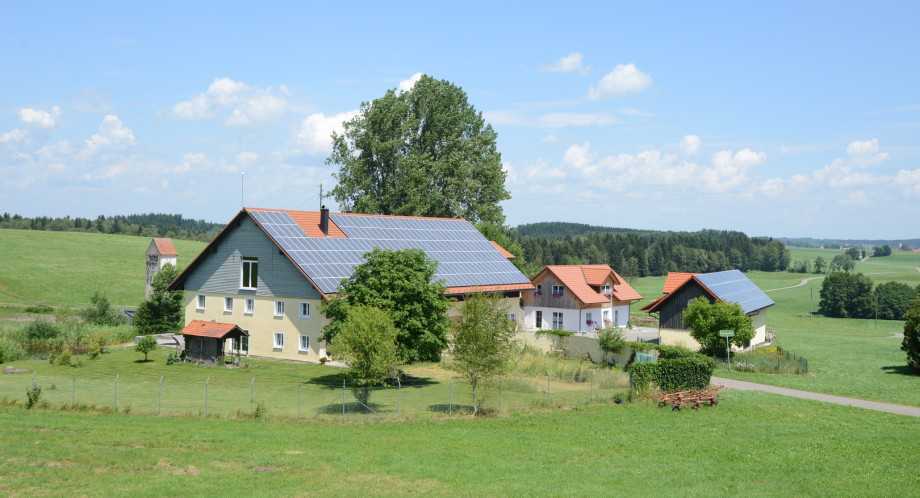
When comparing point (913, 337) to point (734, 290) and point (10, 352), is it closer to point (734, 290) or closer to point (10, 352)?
point (734, 290)

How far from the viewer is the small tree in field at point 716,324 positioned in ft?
162

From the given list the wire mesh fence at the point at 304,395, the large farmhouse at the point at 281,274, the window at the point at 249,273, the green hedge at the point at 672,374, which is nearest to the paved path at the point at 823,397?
the green hedge at the point at 672,374

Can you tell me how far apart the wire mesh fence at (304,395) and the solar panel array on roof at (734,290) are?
2090 cm

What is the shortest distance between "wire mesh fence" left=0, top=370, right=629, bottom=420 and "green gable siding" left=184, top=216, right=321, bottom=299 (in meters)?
9.35

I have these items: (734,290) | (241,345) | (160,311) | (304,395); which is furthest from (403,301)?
(734,290)

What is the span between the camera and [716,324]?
49375mm

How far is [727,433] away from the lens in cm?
2638

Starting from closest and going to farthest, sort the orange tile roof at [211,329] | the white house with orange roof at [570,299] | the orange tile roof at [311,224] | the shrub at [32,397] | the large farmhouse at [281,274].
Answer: the shrub at [32,397] < the orange tile roof at [211,329] < the large farmhouse at [281,274] < the orange tile roof at [311,224] < the white house with orange roof at [570,299]

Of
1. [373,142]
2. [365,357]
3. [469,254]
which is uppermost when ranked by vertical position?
[373,142]

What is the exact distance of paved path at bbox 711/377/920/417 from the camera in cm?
3297

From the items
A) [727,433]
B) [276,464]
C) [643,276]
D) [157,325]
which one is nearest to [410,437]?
[276,464]

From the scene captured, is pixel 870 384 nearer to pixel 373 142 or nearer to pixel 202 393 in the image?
pixel 202 393

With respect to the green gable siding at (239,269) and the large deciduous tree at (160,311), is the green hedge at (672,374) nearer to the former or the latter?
the green gable siding at (239,269)

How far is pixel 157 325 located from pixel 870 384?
54.6 metres
